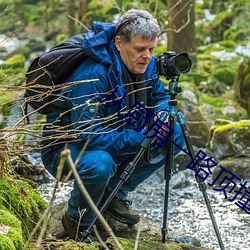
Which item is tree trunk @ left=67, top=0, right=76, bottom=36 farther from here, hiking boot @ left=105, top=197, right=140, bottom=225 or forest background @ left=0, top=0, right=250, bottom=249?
hiking boot @ left=105, top=197, right=140, bottom=225

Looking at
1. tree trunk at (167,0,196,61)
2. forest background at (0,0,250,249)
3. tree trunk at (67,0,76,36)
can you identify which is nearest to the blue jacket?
forest background at (0,0,250,249)

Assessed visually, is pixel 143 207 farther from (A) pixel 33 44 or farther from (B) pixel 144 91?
(A) pixel 33 44

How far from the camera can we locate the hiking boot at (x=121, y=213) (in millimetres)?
3787

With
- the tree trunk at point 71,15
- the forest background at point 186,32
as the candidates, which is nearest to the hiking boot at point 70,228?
the forest background at point 186,32

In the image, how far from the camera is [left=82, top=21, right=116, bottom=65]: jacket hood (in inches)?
135

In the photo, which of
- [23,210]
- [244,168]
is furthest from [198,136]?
[23,210]

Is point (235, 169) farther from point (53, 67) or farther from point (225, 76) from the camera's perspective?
point (225, 76)

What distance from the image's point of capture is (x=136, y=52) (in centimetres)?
345

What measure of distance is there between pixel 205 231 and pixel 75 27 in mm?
8707

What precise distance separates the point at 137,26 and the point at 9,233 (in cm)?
146

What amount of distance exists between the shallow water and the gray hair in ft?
4.52

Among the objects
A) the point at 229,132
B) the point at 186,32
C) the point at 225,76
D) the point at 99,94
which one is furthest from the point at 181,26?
the point at 99,94

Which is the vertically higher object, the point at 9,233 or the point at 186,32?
the point at 9,233

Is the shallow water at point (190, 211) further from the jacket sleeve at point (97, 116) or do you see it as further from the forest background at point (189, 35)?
the forest background at point (189, 35)
